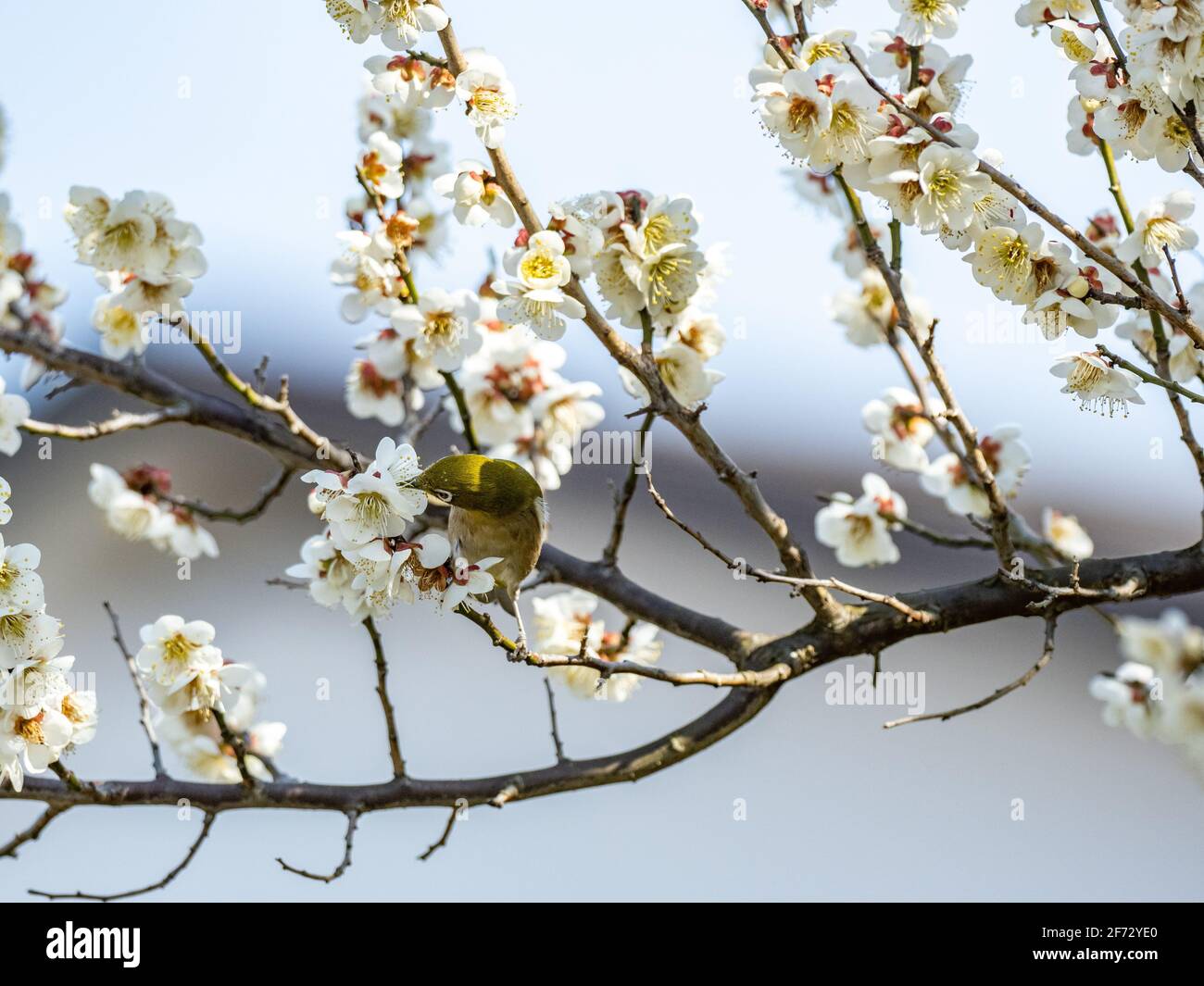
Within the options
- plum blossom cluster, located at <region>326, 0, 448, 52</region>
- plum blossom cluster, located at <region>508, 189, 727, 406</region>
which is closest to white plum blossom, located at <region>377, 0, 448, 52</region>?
plum blossom cluster, located at <region>326, 0, 448, 52</region>

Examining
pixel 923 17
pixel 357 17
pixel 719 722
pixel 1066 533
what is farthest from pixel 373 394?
pixel 1066 533

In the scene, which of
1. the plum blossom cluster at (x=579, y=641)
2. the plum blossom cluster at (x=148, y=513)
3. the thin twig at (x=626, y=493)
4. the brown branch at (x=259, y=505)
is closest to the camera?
the thin twig at (x=626, y=493)

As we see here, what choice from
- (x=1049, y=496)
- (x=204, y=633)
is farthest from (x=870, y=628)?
(x=1049, y=496)

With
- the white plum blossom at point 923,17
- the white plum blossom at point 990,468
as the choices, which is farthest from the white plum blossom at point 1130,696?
the white plum blossom at point 923,17

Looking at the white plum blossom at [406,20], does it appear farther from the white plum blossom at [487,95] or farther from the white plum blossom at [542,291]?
the white plum blossom at [542,291]

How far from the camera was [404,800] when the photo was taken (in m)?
1.74

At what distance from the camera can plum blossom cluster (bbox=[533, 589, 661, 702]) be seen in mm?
2400

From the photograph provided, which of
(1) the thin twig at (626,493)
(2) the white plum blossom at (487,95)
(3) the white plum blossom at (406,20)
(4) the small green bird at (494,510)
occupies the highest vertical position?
(3) the white plum blossom at (406,20)

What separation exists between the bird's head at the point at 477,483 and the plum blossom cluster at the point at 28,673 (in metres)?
0.54

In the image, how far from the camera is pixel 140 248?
1.93m

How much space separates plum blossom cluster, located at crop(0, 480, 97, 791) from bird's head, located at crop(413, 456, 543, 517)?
54 cm

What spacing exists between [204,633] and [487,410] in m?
0.79

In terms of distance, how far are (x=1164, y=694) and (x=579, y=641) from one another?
1605 millimetres

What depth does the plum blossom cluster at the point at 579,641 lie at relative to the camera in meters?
2.40
